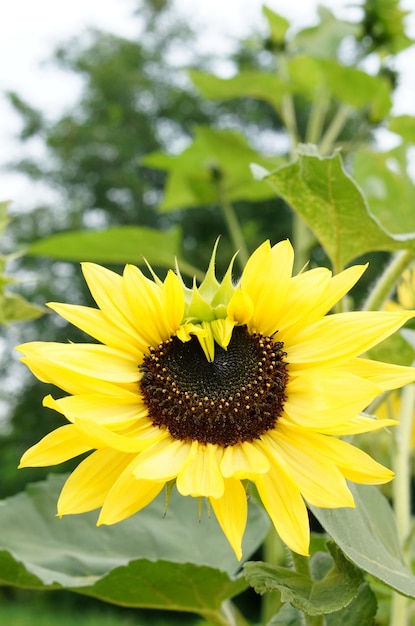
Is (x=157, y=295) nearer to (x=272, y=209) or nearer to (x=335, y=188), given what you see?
(x=335, y=188)

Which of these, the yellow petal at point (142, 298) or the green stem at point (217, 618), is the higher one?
the yellow petal at point (142, 298)

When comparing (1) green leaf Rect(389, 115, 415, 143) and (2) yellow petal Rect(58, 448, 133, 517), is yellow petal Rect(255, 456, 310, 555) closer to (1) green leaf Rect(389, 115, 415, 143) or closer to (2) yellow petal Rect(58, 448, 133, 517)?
(2) yellow petal Rect(58, 448, 133, 517)

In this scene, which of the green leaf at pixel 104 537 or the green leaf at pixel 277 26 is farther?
the green leaf at pixel 277 26

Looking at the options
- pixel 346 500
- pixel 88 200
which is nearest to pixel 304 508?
pixel 346 500

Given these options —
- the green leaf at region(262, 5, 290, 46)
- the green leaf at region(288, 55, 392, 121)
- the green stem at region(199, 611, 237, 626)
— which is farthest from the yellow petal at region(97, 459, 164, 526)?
the green leaf at region(262, 5, 290, 46)

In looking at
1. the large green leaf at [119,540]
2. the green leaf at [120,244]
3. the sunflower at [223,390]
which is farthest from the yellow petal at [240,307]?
the green leaf at [120,244]

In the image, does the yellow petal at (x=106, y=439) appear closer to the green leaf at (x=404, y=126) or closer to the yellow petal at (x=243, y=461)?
the yellow petal at (x=243, y=461)

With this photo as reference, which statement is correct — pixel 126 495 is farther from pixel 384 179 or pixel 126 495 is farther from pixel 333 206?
pixel 384 179

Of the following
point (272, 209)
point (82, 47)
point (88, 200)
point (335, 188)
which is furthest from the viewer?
point (82, 47)
